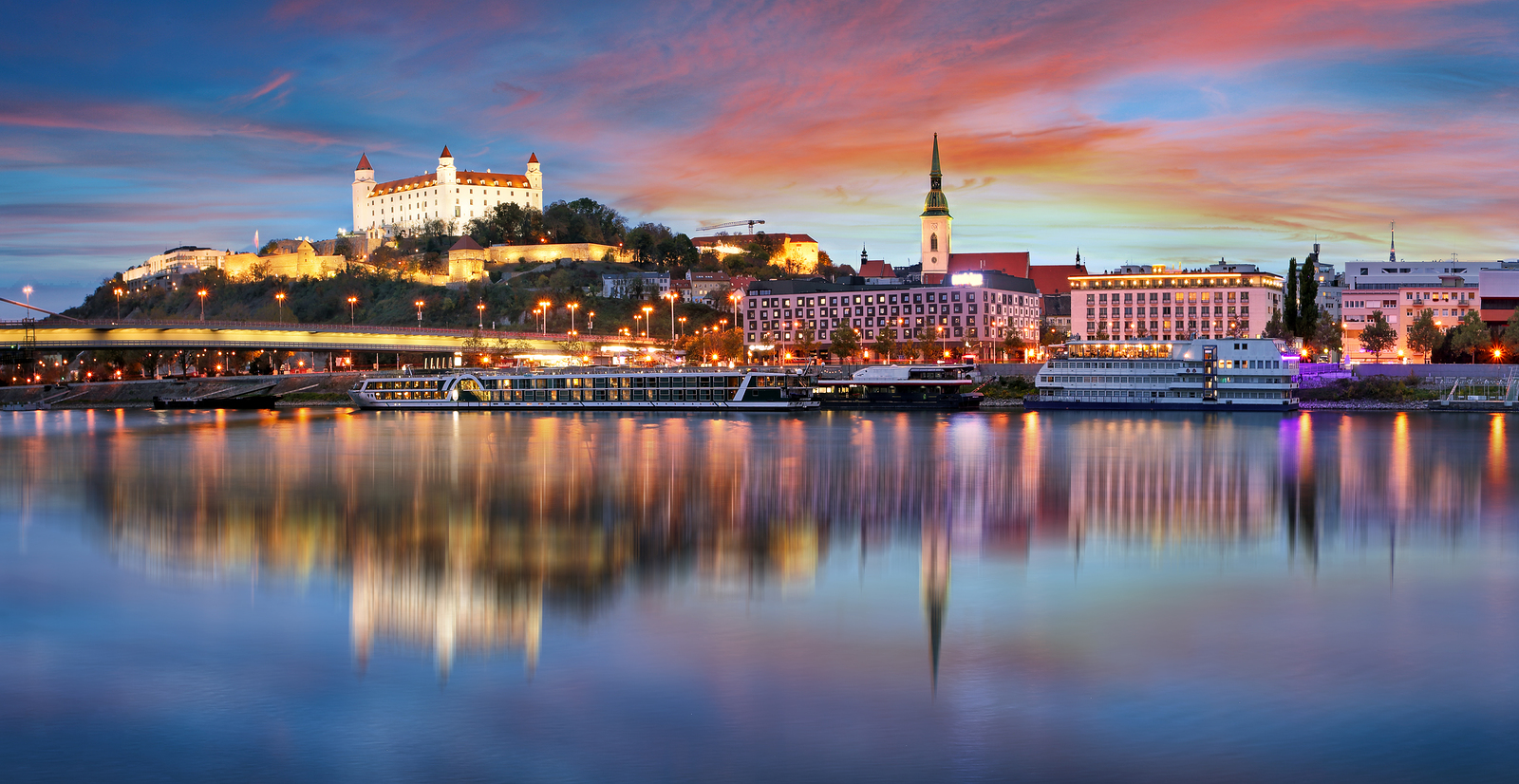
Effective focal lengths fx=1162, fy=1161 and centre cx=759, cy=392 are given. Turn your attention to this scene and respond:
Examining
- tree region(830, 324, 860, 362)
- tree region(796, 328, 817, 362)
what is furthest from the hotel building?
tree region(796, 328, 817, 362)

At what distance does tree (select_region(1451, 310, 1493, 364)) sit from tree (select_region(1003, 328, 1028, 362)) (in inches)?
1338

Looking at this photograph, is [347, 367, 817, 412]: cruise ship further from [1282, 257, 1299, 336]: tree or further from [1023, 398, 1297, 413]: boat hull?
[1282, 257, 1299, 336]: tree

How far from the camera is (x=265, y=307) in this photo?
141 metres

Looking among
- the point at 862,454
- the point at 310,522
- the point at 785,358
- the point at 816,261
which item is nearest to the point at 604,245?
the point at 816,261

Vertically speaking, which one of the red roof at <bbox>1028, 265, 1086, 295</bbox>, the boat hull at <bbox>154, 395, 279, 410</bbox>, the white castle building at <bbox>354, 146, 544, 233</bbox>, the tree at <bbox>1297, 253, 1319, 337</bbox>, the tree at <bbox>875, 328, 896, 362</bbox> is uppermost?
the white castle building at <bbox>354, 146, 544, 233</bbox>

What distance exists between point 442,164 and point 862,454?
140 m

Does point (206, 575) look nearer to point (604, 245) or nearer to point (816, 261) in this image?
point (604, 245)

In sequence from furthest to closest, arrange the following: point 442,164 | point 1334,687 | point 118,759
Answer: point 442,164, point 1334,687, point 118,759

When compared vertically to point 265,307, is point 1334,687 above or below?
below

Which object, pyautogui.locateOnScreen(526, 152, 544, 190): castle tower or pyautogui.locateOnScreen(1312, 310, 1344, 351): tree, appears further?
pyautogui.locateOnScreen(526, 152, 544, 190): castle tower

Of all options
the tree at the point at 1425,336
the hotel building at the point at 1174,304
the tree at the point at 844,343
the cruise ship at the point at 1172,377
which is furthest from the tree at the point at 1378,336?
the tree at the point at 844,343

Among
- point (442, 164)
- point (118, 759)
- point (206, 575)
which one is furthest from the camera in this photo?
point (442, 164)

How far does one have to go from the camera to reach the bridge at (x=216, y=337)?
7712cm

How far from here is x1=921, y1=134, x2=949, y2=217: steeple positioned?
131250 mm
